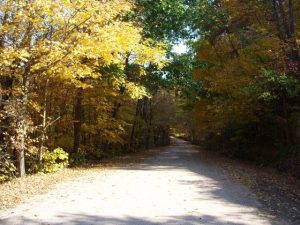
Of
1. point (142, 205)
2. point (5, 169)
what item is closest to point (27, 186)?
point (5, 169)

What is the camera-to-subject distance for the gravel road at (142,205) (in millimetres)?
7680

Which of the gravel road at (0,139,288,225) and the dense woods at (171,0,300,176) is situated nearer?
the gravel road at (0,139,288,225)

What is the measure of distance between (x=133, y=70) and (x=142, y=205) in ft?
40.8

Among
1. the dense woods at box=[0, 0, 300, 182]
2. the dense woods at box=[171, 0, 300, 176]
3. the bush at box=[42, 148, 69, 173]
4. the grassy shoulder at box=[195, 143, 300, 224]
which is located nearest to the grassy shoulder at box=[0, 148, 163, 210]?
the bush at box=[42, 148, 69, 173]

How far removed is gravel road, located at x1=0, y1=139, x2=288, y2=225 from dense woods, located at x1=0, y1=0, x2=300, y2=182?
3930 millimetres

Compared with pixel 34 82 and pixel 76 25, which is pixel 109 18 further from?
pixel 34 82

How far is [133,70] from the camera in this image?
20.6 meters

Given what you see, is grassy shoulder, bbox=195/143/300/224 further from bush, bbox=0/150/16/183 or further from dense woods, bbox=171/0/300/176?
bush, bbox=0/150/16/183

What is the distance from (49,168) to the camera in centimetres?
1600

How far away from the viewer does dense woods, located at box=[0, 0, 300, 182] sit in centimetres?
1215

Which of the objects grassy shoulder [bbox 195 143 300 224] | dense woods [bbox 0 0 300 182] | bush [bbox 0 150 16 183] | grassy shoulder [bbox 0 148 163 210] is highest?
dense woods [bbox 0 0 300 182]

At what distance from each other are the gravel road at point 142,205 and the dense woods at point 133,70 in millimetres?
3930

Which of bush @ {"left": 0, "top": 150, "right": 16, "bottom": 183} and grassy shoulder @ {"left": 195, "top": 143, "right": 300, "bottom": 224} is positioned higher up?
bush @ {"left": 0, "top": 150, "right": 16, "bottom": 183}

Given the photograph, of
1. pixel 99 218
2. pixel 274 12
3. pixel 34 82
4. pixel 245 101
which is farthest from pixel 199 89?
pixel 99 218
